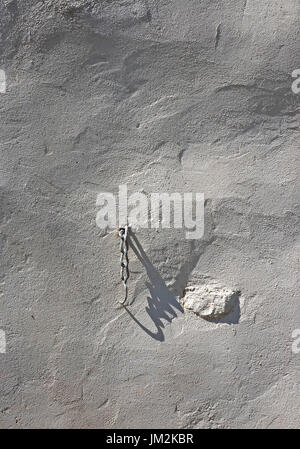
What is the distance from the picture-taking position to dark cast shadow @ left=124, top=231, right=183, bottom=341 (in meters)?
1.73

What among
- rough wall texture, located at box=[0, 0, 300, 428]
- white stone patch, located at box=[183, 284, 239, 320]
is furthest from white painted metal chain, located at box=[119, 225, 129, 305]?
white stone patch, located at box=[183, 284, 239, 320]

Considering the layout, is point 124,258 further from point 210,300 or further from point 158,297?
point 210,300

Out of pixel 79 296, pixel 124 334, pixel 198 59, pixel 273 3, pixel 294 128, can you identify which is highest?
pixel 273 3

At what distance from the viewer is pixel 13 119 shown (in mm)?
1729

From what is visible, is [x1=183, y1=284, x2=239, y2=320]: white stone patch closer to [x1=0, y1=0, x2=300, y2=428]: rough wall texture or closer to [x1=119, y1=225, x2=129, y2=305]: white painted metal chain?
[x1=0, y1=0, x2=300, y2=428]: rough wall texture

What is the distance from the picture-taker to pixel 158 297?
1734mm

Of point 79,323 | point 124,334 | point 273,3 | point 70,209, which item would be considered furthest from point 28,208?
point 273,3

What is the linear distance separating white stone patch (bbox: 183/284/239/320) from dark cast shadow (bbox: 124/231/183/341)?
5 centimetres

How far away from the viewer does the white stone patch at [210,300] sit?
1.71 m

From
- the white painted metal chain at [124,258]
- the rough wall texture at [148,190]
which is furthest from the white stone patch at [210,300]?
the white painted metal chain at [124,258]

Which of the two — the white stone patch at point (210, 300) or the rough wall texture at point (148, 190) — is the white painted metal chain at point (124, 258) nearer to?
the rough wall texture at point (148, 190)

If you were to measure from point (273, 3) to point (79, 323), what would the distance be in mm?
1440

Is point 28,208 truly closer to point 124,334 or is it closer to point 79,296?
point 79,296

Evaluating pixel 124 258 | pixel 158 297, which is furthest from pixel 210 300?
pixel 124 258
